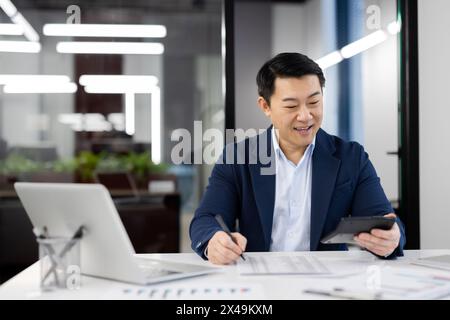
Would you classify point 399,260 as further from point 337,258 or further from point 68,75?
point 68,75

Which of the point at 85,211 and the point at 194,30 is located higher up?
the point at 194,30

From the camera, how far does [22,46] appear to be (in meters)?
4.17

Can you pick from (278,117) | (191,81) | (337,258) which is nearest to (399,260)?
(337,258)

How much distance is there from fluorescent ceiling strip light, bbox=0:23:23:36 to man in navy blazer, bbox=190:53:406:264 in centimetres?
264

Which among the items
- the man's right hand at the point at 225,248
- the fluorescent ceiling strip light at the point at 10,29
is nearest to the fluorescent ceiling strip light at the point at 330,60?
the man's right hand at the point at 225,248

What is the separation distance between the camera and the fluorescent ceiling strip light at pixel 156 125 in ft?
13.9

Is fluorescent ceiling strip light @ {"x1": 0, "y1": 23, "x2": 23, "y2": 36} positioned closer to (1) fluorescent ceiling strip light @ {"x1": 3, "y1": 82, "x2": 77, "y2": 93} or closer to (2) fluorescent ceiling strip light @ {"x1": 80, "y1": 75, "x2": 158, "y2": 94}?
(1) fluorescent ceiling strip light @ {"x1": 3, "y1": 82, "x2": 77, "y2": 93}

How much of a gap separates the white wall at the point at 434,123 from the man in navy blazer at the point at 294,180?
162 cm

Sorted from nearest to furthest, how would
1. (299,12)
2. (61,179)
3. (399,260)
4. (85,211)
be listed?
(85,211) → (399,260) → (299,12) → (61,179)

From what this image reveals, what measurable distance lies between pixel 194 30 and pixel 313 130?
2.47 metres

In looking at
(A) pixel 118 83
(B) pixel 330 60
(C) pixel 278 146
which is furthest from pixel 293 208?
(A) pixel 118 83

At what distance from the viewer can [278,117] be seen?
2213 mm

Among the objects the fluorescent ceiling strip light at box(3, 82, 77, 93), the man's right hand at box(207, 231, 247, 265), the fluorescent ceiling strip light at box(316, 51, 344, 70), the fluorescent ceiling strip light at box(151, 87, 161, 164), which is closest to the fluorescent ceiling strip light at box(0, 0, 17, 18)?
the fluorescent ceiling strip light at box(3, 82, 77, 93)

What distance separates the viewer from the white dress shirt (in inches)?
83.6
